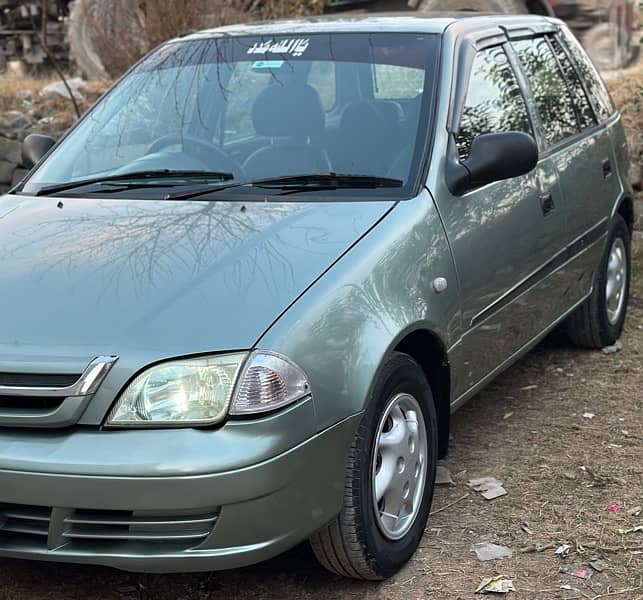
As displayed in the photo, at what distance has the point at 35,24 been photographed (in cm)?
1436

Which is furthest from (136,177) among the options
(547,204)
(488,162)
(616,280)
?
(616,280)

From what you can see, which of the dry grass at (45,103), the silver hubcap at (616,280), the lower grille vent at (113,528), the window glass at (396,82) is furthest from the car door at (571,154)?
the dry grass at (45,103)

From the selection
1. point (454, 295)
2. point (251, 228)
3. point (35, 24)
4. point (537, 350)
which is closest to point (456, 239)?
point (454, 295)

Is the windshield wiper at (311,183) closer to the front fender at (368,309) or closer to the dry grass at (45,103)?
the front fender at (368,309)

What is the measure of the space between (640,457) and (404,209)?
64.3 inches

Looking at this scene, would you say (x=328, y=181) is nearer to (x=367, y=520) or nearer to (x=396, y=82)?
(x=396, y=82)

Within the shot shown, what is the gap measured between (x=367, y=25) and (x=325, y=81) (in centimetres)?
37

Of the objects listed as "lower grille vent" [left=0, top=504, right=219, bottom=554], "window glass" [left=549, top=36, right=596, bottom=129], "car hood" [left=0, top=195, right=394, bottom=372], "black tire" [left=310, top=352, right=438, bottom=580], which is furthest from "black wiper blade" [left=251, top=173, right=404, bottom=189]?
"window glass" [left=549, top=36, right=596, bottom=129]

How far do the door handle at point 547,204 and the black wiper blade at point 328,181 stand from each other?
991 mm

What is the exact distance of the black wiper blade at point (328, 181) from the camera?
Result: 3.69 metres

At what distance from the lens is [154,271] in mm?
3162

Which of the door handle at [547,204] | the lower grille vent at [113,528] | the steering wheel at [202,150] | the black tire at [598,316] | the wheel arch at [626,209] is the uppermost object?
the steering wheel at [202,150]

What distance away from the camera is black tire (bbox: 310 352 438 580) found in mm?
3062

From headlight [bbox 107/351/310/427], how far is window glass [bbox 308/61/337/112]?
1.52m
